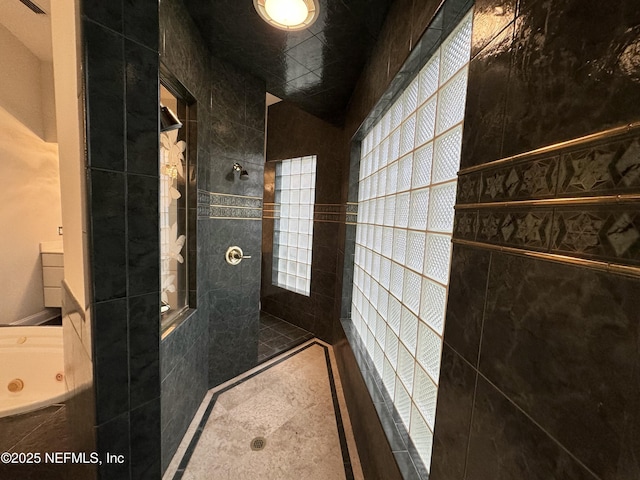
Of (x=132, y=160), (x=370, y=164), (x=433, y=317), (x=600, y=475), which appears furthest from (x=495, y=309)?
(x=370, y=164)

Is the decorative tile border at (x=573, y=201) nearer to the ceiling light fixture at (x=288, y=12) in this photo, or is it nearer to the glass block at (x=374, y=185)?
the glass block at (x=374, y=185)

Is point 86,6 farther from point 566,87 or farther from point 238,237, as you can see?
point 238,237

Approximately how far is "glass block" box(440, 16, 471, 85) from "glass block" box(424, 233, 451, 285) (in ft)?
1.92

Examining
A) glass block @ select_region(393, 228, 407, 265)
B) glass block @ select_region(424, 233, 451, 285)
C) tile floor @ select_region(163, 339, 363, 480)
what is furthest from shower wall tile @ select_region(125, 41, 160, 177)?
tile floor @ select_region(163, 339, 363, 480)

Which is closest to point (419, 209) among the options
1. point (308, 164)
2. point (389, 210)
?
point (389, 210)

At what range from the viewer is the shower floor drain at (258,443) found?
143 cm

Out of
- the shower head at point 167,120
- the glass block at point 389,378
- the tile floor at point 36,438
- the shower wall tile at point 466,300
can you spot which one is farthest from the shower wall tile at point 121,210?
the glass block at point 389,378

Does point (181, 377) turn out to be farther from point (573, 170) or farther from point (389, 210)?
point (573, 170)

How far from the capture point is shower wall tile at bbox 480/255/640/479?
0.30 meters

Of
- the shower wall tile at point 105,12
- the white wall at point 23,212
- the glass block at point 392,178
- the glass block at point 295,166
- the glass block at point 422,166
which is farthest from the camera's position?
the glass block at point 295,166

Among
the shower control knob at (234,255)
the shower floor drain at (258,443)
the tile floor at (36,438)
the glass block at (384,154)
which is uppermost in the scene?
the glass block at (384,154)

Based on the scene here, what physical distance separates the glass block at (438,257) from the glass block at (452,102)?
1.32ft

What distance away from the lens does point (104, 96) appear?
541mm

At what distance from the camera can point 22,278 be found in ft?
8.52
